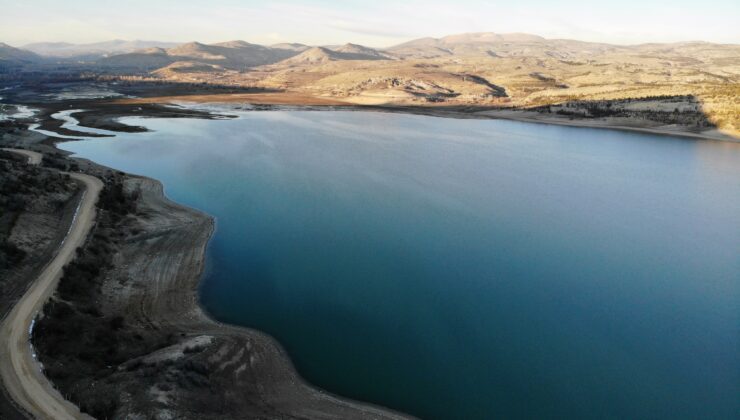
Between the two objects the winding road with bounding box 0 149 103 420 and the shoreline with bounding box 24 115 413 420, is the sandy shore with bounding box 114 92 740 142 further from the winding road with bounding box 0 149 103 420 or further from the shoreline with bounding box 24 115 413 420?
the winding road with bounding box 0 149 103 420

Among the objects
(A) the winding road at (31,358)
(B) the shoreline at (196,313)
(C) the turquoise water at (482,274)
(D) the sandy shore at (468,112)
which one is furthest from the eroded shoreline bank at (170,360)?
(D) the sandy shore at (468,112)

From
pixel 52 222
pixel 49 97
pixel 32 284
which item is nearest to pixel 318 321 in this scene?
pixel 32 284

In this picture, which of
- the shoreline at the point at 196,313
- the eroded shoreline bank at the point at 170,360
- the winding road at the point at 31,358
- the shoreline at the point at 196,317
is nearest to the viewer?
the winding road at the point at 31,358

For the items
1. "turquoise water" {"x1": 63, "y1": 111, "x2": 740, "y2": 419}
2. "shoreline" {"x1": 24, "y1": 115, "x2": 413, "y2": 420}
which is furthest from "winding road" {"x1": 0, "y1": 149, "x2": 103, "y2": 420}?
"turquoise water" {"x1": 63, "y1": 111, "x2": 740, "y2": 419}

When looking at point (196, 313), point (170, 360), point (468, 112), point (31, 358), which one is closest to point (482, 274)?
point (196, 313)

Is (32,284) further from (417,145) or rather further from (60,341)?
(417,145)

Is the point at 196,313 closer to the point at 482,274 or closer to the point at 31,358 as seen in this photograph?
the point at 31,358

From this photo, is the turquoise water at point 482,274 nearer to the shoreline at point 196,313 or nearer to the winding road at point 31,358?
the shoreline at point 196,313
